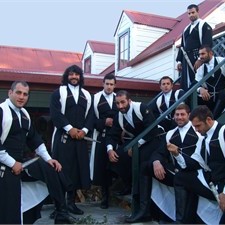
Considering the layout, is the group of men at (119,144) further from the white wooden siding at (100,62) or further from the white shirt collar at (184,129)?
the white wooden siding at (100,62)

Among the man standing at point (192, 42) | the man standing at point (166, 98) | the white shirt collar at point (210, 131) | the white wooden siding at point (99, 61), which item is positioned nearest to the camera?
the white shirt collar at point (210, 131)

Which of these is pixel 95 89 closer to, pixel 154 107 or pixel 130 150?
pixel 154 107

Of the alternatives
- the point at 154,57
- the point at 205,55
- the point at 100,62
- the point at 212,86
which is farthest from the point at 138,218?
the point at 100,62

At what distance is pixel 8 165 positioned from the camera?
12.7ft

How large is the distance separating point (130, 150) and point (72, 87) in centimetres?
112

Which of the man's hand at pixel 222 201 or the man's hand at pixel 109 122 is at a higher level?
the man's hand at pixel 109 122

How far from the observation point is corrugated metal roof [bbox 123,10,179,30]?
1139 cm

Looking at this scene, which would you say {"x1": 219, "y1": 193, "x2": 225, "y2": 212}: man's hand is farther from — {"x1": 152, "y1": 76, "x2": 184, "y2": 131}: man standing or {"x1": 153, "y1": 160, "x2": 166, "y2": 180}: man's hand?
{"x1": 152, "y1": 76, "x2": 184, "y2": 131}: man standing

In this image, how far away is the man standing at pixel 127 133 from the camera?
16.1 feet

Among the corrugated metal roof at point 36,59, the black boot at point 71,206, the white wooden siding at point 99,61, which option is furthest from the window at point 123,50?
the black boot at point 71,206

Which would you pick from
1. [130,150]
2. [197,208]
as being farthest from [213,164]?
[130,150]

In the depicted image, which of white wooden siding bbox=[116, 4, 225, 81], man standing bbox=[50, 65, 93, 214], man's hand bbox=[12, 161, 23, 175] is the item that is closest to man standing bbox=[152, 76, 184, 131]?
man standing bbox=[50, 65, 93, 214]

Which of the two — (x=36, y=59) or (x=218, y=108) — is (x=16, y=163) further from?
(x=36, y=59)

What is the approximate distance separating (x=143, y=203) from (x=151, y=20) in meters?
8.16
